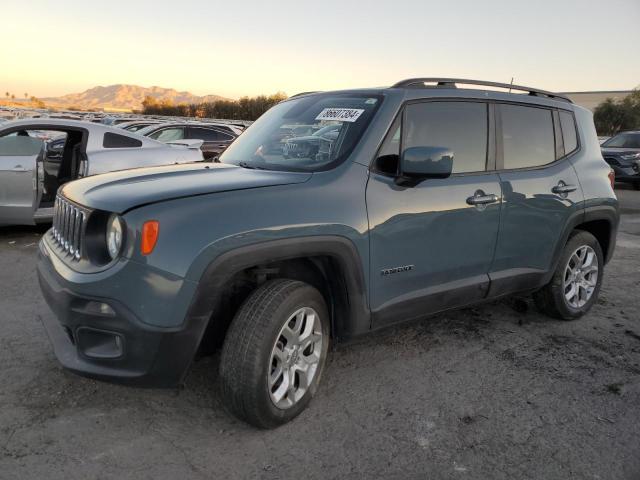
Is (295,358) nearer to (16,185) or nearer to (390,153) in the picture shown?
(390,153)

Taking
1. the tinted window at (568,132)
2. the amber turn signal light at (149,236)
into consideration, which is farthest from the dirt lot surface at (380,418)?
the tinted window at (568,132)

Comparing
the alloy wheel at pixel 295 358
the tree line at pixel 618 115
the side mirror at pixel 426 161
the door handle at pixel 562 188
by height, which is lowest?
the alloy wheel at pixel 295 358

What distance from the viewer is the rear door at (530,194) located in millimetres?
3838

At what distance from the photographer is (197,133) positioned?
14328 millimetres

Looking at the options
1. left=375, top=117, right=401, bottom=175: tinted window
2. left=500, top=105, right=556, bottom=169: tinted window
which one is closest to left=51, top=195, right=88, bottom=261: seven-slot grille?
left=375, top=117, right=401, bottom=175: tinted window

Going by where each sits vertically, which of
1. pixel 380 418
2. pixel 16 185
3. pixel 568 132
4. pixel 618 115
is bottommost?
pixel 380 418

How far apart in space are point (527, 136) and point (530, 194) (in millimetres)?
469

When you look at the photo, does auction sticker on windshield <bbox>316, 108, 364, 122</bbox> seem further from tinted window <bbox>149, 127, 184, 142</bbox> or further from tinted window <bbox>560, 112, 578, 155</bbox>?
tinted window <bbox>149, 127, 184, 142</bbox>

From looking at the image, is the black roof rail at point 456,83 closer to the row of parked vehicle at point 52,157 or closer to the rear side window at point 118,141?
the row of parked vehicle at point 52,157

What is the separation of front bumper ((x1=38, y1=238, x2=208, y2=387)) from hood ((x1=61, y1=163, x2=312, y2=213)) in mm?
448

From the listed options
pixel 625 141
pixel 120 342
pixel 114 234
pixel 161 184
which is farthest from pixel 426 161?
pixel 625 141

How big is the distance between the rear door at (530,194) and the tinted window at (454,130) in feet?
0.64

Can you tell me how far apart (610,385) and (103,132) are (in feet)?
22.1

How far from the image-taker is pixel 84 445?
2664 mm
